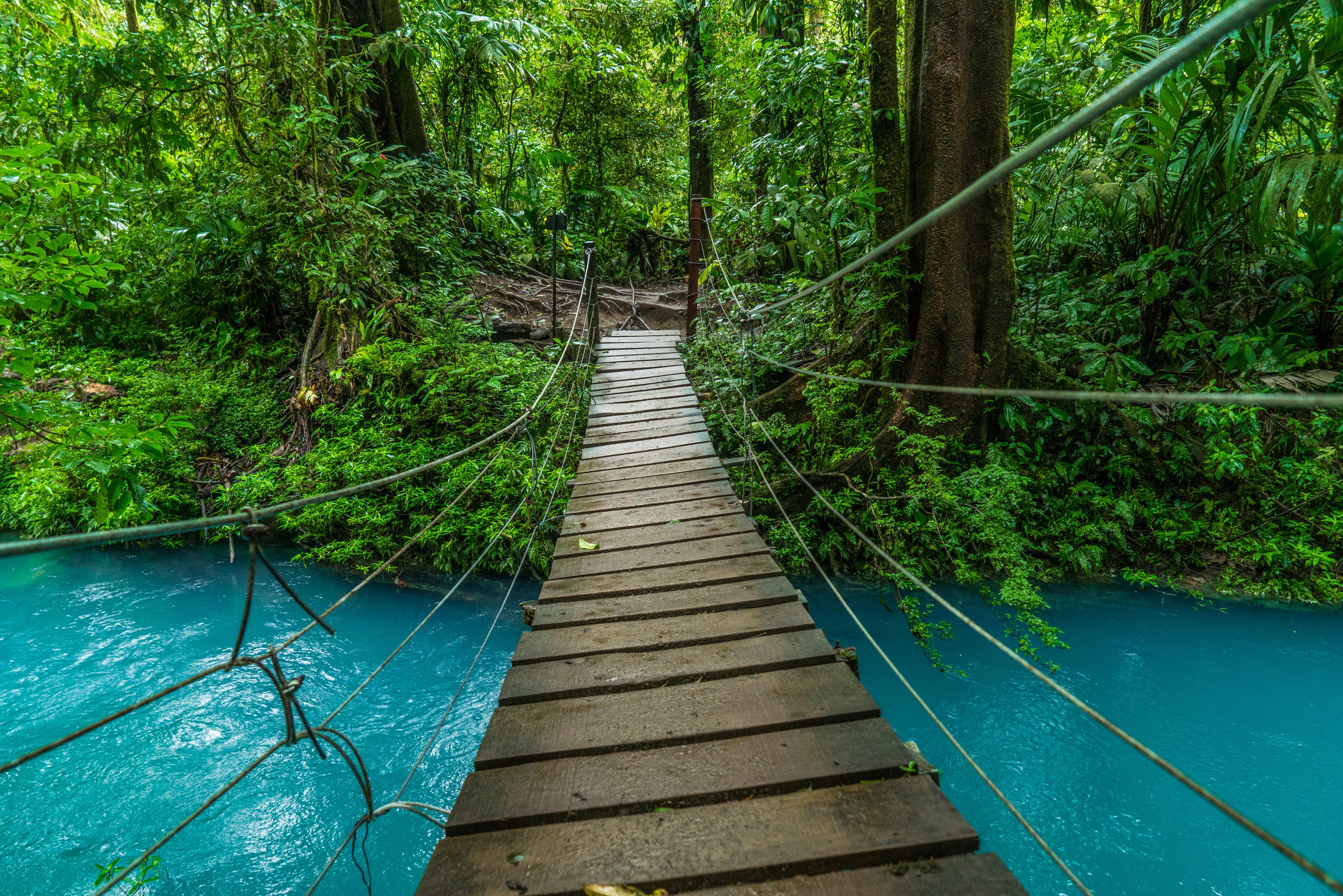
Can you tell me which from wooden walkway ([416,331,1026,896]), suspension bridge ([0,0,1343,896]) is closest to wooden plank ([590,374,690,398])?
suspension bridge ([0,0,1343,896])

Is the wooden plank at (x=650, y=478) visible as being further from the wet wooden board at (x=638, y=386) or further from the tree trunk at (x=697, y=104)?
the tree trunk at (x=697, y=104)

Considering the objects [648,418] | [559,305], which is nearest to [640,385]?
[648,418]

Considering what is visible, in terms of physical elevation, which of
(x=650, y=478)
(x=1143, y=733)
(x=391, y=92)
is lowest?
(x=1143, y=733)

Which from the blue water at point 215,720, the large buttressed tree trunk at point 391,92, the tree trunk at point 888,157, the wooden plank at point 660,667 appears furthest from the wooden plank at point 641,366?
the wooden plank at point 660,667

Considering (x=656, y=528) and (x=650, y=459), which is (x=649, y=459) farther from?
(x=656, y=528)

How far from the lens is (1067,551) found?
150 inches

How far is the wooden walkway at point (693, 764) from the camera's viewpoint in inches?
47.6

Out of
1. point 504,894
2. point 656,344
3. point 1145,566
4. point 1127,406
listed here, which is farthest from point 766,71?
point 504,894

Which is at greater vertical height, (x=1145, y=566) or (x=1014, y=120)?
(x=1014, y=120)

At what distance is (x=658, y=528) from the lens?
113 inches

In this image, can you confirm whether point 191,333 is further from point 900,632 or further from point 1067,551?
point 1067,551

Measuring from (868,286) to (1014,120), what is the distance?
1.57 m

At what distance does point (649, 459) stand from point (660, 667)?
201 centimetres

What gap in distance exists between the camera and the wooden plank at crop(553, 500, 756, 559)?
2744mm
